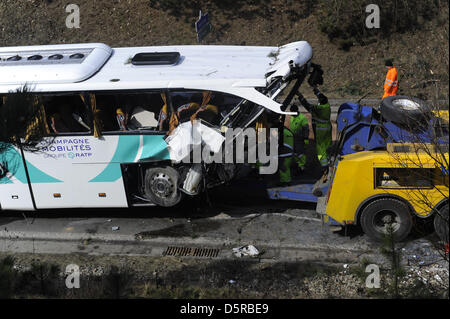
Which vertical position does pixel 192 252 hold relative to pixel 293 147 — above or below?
below

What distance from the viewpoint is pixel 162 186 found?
9.00 metres

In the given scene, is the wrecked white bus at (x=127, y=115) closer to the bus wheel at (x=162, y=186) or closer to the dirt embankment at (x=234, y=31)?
the bus wheel at (x=162, y=186)

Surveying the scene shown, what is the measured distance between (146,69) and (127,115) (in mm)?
826

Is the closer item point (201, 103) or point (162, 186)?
point (201, 103)

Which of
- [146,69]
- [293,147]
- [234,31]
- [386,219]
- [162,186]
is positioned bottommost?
[386,219]

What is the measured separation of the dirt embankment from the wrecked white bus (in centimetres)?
764

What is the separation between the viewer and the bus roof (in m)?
8.43

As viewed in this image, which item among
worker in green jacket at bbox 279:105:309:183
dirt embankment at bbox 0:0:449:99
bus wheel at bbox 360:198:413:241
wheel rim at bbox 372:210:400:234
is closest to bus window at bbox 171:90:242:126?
worker in green jacket at bbox 279:105:309:183

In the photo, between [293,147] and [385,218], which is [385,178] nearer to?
[385,218]

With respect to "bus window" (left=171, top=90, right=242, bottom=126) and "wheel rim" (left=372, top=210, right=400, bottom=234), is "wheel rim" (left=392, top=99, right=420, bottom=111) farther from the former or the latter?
"bus window" (left=171, top=90, right=242, bottom=126)

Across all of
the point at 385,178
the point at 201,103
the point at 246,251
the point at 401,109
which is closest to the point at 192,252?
the point at 246,251

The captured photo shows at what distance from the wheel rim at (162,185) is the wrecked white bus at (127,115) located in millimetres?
17
